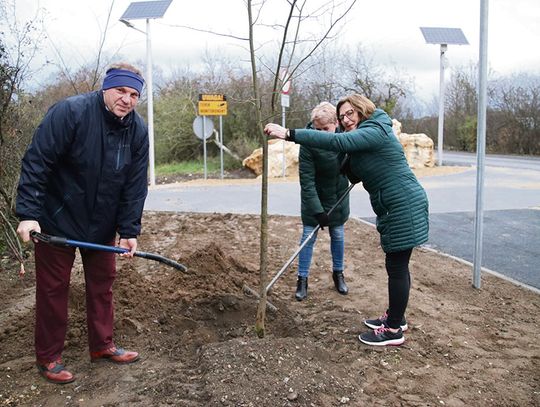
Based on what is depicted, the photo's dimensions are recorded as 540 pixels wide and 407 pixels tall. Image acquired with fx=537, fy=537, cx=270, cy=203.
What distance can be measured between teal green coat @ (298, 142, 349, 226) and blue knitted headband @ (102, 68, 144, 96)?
72.0 inches

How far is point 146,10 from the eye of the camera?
45.2ft

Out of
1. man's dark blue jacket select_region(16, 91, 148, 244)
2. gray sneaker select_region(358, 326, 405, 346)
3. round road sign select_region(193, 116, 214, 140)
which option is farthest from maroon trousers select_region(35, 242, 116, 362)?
round road sign select_region(193, 116, 214, 140)

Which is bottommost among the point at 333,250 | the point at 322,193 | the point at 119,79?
the point at 333,250

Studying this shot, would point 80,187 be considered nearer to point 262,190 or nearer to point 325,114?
point 262,190

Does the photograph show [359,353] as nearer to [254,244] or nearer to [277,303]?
[277,303]

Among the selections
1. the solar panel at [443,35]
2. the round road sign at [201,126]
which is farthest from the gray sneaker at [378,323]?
the solar panel at [443,35]

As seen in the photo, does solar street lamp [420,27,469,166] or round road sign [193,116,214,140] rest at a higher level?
solar street lamp [420,27,469,166]

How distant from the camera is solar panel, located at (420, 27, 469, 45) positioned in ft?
59.4

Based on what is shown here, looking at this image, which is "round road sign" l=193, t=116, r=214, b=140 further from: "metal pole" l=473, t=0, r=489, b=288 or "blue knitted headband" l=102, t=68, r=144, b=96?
"blue knitted headband" l=102, t=68, r=144, b=96

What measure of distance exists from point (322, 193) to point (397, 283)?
1283 millimetres

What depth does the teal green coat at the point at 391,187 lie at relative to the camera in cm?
348

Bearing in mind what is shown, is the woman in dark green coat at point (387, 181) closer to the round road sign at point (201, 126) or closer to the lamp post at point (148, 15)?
the lamp post at point (148, 15)

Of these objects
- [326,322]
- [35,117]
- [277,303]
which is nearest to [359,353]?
[326,322]

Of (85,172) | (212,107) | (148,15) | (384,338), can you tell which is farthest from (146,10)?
(384,338)
